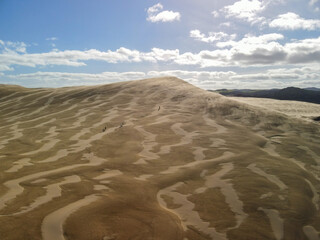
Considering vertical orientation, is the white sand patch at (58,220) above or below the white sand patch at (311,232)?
above

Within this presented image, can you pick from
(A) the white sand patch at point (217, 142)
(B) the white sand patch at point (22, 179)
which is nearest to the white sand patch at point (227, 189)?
(A) the white sand patch at point (217, 142)

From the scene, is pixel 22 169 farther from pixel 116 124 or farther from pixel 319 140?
pixel 319 140

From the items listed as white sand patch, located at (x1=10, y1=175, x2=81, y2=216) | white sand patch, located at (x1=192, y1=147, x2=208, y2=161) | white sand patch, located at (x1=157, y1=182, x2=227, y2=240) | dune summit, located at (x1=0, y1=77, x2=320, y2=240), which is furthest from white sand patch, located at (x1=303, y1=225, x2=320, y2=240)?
white sand patch, located at (x1=10, y1=175, x2=81, y2=216)

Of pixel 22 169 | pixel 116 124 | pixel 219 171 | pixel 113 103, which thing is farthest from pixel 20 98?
pixel 219 171

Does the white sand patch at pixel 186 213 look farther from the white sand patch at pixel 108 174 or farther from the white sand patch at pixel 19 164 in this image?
the white sand patch at pixel 19 164

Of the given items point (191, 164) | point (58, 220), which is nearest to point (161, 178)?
point (191, 164)
